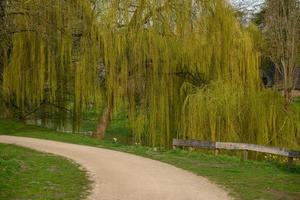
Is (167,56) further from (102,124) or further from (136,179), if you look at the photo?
(136,179)

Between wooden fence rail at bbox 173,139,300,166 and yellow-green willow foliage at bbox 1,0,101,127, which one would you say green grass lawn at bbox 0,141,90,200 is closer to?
wooden fence rail at bbox 173,139,300,166

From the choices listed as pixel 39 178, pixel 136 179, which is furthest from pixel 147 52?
pixel 39 178

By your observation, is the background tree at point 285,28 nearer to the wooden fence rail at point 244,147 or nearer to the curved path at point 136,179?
the wooden fence rail at point 244,147

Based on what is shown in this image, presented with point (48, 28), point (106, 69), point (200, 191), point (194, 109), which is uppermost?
point (48, 28)

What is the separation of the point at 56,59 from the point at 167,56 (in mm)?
5112

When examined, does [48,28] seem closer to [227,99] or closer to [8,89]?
[8,89]

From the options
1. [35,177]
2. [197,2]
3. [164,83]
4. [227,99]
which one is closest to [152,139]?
[164,83]

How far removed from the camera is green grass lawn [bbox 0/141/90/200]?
9.77m

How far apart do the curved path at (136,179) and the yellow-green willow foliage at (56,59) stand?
6264 mm

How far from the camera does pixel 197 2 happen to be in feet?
76.3

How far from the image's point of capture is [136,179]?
1170cm

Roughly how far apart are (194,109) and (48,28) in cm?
739

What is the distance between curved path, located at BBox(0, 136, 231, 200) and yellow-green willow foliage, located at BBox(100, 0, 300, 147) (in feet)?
18.0

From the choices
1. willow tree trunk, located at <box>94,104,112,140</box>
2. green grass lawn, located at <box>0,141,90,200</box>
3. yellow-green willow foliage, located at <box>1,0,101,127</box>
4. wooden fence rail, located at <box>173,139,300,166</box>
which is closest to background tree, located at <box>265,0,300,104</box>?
willow tree trunk, located at <box>94,104,112,140</box>
